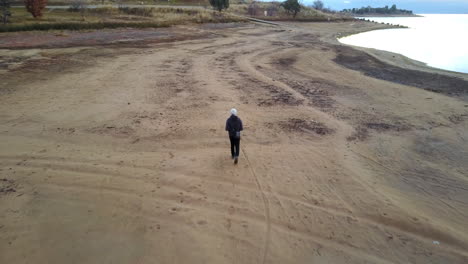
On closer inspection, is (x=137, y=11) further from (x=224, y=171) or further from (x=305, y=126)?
(x=224, y=171)

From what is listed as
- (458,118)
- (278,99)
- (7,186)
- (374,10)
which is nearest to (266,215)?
(7,186)

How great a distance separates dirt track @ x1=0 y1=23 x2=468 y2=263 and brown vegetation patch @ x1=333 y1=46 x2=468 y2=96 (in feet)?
4.04

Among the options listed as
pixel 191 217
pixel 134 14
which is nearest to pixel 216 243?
pixel 191 217

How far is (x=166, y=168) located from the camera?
31.2ft

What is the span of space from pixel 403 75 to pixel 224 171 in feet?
62.5

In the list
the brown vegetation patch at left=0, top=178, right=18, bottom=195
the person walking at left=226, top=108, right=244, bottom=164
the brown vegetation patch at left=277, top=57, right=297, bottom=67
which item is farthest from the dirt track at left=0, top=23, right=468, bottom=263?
the brown vegetation patch at left=277, top=57, right=297, bottom=67

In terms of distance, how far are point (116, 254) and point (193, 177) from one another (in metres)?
3.19

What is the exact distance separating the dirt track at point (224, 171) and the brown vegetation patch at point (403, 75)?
4.04 feet

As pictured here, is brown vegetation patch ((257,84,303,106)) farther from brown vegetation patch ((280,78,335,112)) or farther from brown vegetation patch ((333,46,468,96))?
brown vegetation patch ((333,46,468,96))

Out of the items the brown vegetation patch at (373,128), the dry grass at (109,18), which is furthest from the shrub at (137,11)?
the brown vegetation patch at (373,128)

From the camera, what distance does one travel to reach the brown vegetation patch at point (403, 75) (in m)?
19.4

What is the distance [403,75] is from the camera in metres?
22.8

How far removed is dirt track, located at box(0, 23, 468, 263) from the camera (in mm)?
6773

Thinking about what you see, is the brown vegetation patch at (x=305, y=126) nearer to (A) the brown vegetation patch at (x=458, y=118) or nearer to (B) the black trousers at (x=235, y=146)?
(B) the black trousers at (x=235, y=146)
